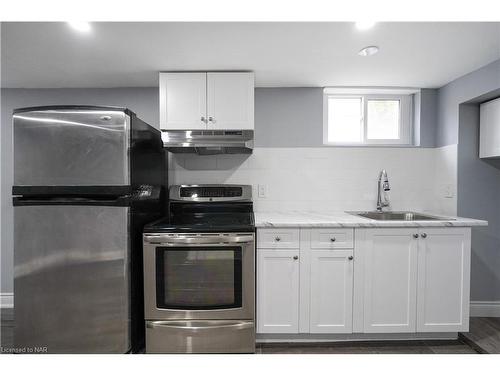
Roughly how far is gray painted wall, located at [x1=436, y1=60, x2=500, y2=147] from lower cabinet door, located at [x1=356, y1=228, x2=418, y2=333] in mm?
1212

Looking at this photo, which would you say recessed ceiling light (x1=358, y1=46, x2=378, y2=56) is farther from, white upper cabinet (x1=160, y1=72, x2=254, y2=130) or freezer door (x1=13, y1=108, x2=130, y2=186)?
freezer door (x1=13, y1=108, x2=130, y2=186)

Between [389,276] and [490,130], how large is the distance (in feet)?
5.28

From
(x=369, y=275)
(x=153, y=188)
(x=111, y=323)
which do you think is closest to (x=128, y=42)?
(x=153, y=188)

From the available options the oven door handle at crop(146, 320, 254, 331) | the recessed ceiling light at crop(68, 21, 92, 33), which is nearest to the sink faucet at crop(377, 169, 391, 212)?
the oven door handle at crop(146, 320, 254, 331)

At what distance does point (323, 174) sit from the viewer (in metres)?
2.53

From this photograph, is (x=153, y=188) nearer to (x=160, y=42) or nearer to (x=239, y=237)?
(x=239, y=237)

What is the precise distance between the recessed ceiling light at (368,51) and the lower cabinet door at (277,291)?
1.56m

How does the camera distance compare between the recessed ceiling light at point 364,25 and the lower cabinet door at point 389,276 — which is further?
the lower cabinet door at point 389,276

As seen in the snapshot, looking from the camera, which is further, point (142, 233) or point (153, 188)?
point (153, 188)

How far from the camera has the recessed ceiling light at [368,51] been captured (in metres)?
1.77

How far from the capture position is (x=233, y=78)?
2.10 metres

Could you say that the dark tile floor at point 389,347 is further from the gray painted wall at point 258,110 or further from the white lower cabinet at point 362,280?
the gray painted wall at point 258,110

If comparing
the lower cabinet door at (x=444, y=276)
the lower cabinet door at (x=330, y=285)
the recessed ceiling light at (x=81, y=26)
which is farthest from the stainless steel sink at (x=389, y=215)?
the recessed ceiling light at (x=81, y=26)

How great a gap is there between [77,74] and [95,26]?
0.86 meters
